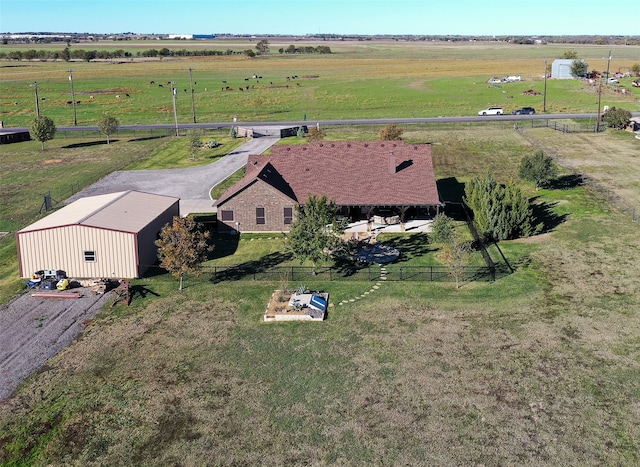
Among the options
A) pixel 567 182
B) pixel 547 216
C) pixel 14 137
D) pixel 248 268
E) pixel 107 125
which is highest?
pixel 107 125

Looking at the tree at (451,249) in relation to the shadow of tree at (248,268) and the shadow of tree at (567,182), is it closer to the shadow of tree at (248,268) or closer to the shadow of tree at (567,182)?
the shadow of tree at (248,268)

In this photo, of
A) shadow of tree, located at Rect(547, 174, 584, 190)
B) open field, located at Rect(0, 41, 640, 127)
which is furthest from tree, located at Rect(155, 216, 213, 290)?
open field, located at Rect(0, 41, 640, 127)

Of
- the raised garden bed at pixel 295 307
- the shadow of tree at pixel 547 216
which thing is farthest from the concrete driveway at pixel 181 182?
the shadow of tree at pixel 547 216

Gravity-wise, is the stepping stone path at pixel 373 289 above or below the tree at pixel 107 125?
below

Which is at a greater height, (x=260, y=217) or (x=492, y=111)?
(x=492, y=111)

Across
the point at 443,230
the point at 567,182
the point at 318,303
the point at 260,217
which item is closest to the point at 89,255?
the point at 260,217

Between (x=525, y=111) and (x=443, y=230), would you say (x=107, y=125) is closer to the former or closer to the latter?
(x=443, y=230)
